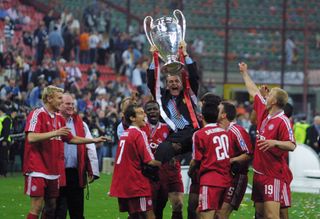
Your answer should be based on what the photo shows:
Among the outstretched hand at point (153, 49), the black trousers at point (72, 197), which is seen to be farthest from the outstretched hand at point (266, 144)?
the black trousers at point (72, 197)

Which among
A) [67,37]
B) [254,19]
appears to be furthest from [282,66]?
[67,37]

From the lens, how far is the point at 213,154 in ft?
39.8

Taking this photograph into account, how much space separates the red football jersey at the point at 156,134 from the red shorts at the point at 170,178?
0.29 m

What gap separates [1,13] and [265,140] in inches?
810

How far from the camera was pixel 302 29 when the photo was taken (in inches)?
1378

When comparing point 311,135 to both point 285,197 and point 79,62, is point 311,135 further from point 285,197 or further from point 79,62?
point 285,197

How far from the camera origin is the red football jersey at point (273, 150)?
12.6m

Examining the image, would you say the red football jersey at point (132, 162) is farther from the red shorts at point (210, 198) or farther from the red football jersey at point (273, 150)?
the red football jersey at point (273, 150)

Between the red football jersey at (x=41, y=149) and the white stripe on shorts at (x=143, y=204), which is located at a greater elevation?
the red football jersey at (x=41, y=149)

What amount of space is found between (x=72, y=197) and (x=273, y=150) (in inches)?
111

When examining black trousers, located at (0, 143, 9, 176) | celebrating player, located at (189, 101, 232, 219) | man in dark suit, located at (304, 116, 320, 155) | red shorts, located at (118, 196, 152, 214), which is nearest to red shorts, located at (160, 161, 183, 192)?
red shorts, located at (118, 196, 152, 214)

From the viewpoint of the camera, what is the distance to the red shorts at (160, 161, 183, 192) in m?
13.8

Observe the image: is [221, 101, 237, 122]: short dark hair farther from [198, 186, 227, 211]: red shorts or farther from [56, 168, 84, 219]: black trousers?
[56, 168, 84, 219]: black trousers

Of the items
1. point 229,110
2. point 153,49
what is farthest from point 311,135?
point 229,110
